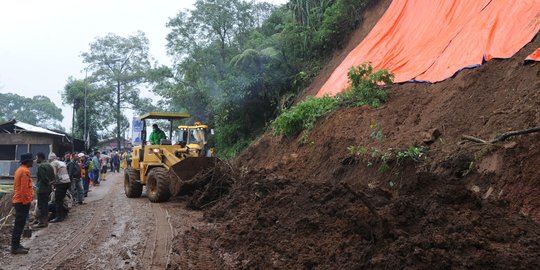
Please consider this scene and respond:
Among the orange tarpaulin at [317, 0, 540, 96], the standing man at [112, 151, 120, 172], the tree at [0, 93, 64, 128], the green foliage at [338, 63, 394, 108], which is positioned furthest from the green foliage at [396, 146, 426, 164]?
the tree at [0, 93, 64, 128]

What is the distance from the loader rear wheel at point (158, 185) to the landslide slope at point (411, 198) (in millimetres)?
1879

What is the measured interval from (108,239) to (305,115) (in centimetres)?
790

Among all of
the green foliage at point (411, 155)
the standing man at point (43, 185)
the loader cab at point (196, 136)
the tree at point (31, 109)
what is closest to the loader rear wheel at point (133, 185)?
the loader cab at point (196, 136)

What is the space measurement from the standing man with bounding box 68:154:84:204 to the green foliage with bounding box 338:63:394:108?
26.8 ft

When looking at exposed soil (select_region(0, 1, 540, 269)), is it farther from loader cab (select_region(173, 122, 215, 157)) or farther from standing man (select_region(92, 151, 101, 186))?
standing man (select_region(92, 151, 101, 186))

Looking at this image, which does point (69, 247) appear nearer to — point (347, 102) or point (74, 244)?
point (74, 244)

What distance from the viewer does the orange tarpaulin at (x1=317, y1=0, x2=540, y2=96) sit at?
10.3 meters

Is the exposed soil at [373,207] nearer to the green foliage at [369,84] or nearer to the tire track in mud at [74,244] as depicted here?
the tire track in mud at [74,244]

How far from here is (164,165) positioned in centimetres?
1319

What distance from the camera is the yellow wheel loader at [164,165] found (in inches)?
465

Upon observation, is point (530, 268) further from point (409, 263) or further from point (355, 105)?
point (355, 105)

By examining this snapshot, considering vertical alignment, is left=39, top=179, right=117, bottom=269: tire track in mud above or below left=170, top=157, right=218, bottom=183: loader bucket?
below

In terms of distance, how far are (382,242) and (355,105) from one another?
8.47 meters

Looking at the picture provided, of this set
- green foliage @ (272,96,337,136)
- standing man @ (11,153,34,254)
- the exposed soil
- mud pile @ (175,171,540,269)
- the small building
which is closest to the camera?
mud pile @ (175,171,540,269)
